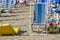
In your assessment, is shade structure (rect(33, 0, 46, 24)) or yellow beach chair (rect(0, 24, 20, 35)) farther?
shade structure (rect(33, 0, 46, 24))

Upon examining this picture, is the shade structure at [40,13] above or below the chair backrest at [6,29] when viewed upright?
above

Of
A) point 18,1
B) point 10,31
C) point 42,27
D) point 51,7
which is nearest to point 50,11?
point 51,7

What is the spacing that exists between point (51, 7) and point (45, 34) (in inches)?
158

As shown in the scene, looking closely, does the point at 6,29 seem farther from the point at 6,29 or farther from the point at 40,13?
the point at 40,13

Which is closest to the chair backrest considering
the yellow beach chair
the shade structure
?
the yellow beach chair

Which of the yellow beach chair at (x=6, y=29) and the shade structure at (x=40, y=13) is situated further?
the shade structure at (x=40, y=13)

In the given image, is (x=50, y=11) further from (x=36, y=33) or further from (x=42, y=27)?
(x=36, y=33)

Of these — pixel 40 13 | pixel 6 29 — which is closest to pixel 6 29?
pixel 6 29

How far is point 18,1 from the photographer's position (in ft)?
51.1

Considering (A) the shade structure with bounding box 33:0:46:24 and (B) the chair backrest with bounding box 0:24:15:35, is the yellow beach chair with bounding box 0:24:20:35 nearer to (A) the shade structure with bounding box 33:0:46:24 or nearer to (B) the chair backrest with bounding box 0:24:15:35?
(B) the chair backrest with bounding box 0:24:15:35

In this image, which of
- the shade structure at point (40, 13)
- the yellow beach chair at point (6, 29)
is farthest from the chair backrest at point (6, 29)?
the shade structure at point (40, 13)

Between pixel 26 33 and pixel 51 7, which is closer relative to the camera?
pixel 26 33

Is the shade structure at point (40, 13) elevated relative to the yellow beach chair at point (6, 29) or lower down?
elevated

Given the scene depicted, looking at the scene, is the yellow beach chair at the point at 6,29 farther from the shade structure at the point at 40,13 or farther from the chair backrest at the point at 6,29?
the shade structure at the point at 40,13
